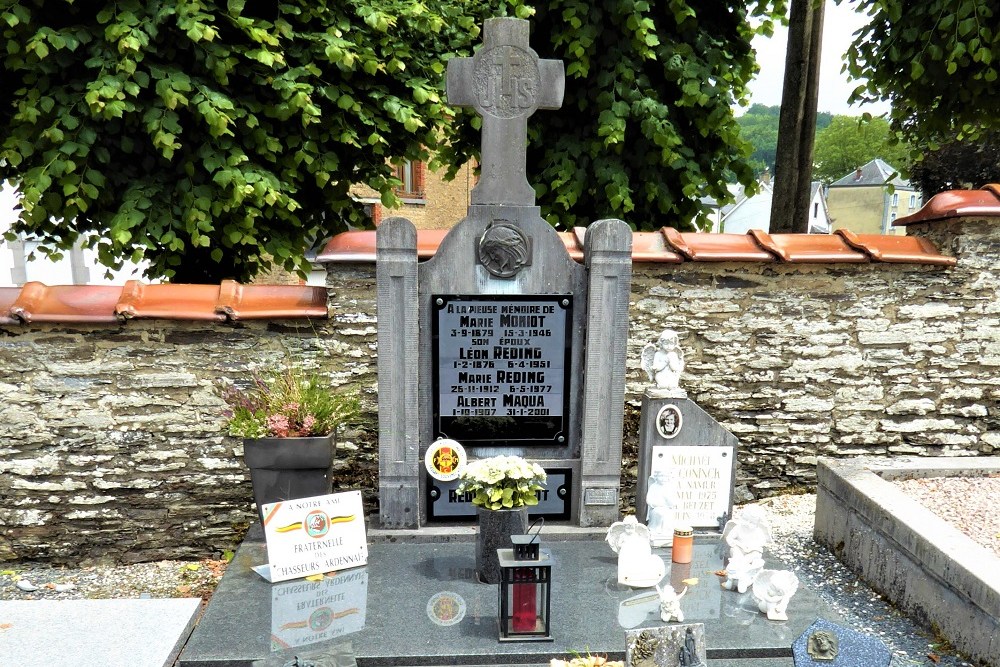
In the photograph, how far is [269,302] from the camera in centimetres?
485

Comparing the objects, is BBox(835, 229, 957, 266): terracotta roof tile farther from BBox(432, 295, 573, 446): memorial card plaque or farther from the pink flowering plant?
the pink flowering plant

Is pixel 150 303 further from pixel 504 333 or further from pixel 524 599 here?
pixel 524 599

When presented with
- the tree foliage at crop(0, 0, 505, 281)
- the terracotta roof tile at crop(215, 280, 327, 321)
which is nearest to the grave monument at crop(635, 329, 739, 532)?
the terracotta roof tile at crop(215, 280, 327, 321)

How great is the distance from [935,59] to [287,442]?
6026mm

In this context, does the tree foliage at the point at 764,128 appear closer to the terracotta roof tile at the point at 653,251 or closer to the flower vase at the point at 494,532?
the terracotta roof tile at the point at 653,251

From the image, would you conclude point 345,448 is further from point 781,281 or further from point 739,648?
point 781,281

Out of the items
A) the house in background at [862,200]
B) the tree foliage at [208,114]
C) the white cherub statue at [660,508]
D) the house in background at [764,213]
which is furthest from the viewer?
the house in background at [862,200]

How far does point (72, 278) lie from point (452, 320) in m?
8.84

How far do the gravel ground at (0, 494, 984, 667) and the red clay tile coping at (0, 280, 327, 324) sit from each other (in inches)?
63.9

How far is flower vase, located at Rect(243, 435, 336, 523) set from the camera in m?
4.09

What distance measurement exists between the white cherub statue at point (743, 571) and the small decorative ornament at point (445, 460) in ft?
5.14

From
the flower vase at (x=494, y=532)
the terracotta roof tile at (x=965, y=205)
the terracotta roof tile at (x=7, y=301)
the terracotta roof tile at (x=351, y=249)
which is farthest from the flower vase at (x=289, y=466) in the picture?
the terracotta roof tile at (x=965, y=205)

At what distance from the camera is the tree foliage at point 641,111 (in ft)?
22.3

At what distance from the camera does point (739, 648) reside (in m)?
3.16
